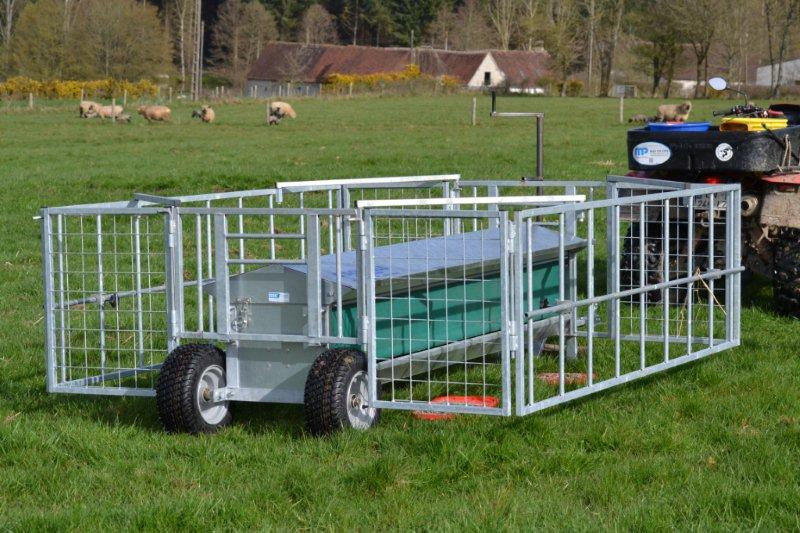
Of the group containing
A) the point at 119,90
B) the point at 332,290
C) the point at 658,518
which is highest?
the point at 119,90

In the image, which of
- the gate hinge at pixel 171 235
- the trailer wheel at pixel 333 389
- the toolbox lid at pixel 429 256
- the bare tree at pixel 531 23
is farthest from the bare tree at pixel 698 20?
the trailer wheel at pixel 333 389

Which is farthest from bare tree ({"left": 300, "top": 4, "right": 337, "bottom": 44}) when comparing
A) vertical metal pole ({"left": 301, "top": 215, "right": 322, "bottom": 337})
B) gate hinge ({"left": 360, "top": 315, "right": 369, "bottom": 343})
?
gate hinge ({"left": 360, "top": 315, "right": 369, "bottom": 343})

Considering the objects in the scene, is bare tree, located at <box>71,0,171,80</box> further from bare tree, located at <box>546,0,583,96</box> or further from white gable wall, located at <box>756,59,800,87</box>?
white gable wall, located at <box>756,59,800,87</box>

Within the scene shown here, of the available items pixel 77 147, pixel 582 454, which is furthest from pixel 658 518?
pixel 77 147

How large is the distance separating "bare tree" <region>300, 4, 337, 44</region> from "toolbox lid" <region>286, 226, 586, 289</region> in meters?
134

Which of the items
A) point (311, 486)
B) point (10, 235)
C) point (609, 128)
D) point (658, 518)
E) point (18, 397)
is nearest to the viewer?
point (658, 518)

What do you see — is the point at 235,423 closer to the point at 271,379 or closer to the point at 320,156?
the point at 271,379

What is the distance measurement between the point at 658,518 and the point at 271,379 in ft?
8.08

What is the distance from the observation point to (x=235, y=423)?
22.5ft

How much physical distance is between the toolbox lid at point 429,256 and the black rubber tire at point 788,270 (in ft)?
7.45

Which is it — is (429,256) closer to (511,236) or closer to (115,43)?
(511,236)

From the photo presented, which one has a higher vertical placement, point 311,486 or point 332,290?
point 332,290

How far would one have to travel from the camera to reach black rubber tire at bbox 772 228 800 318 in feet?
30.9

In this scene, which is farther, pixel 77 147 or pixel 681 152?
pixel 77 147
